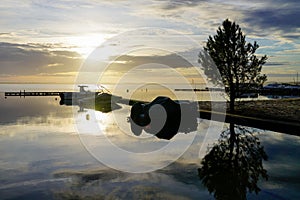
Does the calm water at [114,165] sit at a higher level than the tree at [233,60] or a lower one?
lower

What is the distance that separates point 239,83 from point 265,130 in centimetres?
1139

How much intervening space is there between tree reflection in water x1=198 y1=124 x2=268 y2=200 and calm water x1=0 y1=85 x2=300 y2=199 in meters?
0.39

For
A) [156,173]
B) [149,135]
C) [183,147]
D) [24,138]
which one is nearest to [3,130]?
[24,138]

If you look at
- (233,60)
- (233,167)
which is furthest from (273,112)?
(233,167)

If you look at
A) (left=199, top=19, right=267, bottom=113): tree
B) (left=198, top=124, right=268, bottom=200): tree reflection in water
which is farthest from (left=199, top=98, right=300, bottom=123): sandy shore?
(left=198, top=124, right=268, bottom=200): tree reflection in water

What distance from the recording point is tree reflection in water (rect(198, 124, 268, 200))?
40.8ft

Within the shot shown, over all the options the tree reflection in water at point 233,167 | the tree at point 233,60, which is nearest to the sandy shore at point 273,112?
the tree at point 233,60

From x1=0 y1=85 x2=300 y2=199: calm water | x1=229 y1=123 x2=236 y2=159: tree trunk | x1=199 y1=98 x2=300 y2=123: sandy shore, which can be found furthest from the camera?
x1=199 y1=98 x2=300 y2=123: sandy shore

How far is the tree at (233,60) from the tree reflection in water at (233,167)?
15071mm

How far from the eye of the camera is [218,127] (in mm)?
29281

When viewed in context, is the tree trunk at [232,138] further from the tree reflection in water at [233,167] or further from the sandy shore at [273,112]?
the sandy shore at [273,112]

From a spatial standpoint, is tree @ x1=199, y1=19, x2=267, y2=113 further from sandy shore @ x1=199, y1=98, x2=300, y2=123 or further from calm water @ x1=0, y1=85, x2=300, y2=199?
calm water @ x1=0, y1=85, x2=300, y2=199

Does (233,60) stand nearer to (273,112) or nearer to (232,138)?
(273,112)

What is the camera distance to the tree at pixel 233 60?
121 ft
